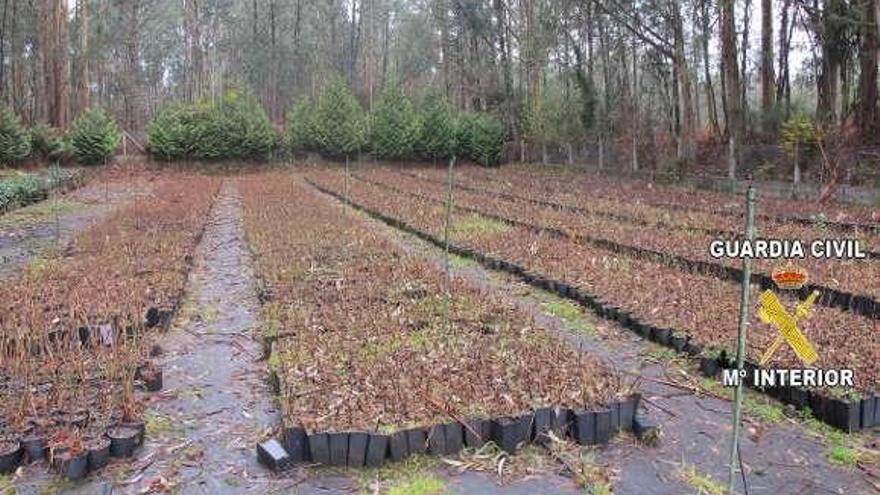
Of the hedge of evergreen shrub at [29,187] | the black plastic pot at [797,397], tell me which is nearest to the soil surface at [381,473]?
the black plastic pot at [797,397]

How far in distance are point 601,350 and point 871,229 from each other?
662 cm

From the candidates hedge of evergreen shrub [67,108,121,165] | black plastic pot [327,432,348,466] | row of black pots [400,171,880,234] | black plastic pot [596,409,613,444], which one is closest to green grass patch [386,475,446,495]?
black plastic pot [327,432,348,466]

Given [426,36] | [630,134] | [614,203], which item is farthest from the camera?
[426,36]

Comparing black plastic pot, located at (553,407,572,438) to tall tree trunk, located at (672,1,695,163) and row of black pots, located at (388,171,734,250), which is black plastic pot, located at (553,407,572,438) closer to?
row of black pots, located at (388,171,734,250)

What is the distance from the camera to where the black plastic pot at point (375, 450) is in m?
3.90

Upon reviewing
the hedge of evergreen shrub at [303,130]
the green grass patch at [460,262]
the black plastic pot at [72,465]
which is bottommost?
the black plastic pot at [72,465]

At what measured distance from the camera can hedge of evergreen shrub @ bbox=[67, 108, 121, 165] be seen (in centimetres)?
2527

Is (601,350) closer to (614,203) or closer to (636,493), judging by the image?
(636,493)

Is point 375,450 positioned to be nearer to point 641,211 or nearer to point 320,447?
point 320,447

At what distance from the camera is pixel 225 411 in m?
4.69

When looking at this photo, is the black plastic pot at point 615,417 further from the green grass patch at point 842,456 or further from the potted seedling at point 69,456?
the potted seedling at point 69,456

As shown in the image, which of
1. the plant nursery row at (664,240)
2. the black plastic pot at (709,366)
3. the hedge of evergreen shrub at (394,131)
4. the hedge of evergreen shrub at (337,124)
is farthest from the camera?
the hedge of evergreen shrub at (394,131)

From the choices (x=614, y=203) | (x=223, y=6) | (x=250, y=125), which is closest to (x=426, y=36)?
(x=223, y=6)

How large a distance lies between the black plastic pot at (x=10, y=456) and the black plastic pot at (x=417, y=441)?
193 cm
